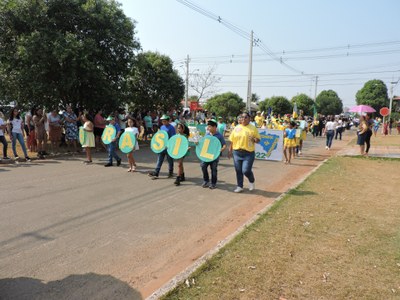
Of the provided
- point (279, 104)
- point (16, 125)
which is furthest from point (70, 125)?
point (279, 104)

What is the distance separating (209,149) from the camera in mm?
8422

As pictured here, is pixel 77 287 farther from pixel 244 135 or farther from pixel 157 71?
pixel 157 71

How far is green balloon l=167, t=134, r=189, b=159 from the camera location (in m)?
8.80

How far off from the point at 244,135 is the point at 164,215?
2.80m

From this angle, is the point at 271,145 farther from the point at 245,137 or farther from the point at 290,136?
the point at 245,137

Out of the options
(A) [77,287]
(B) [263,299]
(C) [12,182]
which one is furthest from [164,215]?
(C) [12,182]

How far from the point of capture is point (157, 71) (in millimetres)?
23016

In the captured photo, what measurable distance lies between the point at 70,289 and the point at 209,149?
5.30 metres

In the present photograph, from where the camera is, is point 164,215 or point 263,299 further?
point 164,215

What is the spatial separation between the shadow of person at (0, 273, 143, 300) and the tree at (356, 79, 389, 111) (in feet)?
311

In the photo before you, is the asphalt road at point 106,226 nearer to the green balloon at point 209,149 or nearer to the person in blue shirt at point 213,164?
the person in blue shirt at point 213,164

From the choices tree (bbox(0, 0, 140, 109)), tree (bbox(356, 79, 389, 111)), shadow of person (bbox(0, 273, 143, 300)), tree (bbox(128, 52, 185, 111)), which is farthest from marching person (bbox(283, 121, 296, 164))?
tree (bbox(356, 79, 389, 111))

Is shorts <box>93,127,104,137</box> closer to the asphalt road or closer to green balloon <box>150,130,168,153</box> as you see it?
the asphalt road

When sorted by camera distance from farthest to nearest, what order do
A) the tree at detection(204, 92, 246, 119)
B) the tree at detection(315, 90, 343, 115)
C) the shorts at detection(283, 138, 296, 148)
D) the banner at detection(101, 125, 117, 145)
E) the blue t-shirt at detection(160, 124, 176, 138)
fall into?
the tree at detection(315, 90, 343, 115) → the tree at detection(204, 92, 246, 119) → the shorts at detection(283, 138, 296, 148) → the banner at detection(101, 125, 117, 145) → the blue t-shirt at detection(160, 124, 176, 138)
